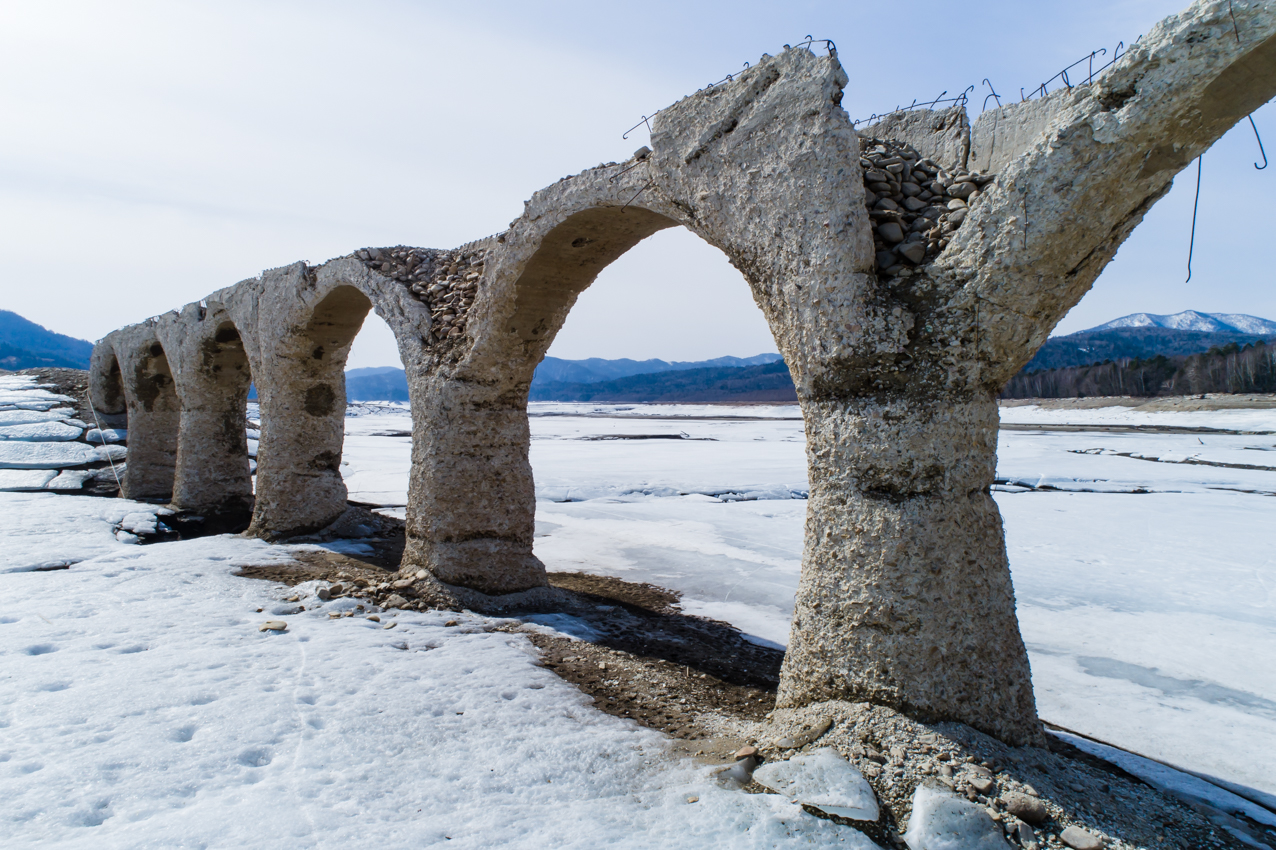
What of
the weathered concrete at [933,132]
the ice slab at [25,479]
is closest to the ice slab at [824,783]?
the weathered concrete at [933,132]

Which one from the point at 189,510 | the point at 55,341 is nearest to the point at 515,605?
the point at 189,510

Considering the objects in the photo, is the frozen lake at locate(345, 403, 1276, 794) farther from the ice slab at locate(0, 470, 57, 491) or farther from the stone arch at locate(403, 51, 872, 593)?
the ice slab at locate(0, 470, 57, 491)

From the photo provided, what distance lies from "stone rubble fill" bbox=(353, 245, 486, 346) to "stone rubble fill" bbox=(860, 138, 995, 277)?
3034 mm

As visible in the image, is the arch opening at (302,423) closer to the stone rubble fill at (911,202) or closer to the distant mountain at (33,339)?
the stone rubble fill at (911,202)

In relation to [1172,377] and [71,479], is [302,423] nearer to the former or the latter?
[71,479]

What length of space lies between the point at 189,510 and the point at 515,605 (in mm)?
6086

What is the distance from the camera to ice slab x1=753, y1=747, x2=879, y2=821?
235 centimetres

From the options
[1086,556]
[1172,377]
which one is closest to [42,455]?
[1086,556]

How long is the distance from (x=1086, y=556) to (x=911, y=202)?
5507 mm

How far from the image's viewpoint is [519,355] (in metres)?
5.18

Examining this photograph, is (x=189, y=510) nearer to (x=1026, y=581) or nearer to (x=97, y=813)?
(x=97, y=813)

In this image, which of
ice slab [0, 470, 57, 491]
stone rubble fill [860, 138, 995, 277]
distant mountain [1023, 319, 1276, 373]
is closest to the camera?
stone rubble fill [860, 138, 995, 277]

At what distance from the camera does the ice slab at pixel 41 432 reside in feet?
37.1

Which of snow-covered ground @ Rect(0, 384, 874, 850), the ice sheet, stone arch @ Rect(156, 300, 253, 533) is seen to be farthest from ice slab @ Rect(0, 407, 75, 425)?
the ice sheet
